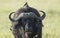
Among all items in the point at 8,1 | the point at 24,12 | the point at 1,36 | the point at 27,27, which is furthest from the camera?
the point at 8,1

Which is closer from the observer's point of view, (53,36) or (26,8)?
(26,8)

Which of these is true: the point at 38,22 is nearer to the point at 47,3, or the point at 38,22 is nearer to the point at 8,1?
the point at 47,3

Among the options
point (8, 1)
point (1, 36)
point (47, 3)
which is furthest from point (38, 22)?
point (8, 1)

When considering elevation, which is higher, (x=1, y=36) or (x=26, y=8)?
(x=26, y=8)

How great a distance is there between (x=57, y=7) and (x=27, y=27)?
17.7 metres

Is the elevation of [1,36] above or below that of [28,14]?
below

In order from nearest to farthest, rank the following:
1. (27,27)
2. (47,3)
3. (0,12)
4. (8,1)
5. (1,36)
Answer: (27,27) < (1,36) < (0,12) < (47,3) < (8,1)

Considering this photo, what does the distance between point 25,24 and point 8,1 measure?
80.3 ft

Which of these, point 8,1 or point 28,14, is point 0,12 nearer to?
point 8,1

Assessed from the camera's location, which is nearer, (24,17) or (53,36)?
(24,17)

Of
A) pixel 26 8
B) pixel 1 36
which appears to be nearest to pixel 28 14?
pixel 26 8

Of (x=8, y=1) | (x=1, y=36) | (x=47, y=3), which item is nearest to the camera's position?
(x=1, y=36)

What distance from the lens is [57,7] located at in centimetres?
3078

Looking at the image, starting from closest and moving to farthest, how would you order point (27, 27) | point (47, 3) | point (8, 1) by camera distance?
point (27, 27), point (47, 3), point (8, 1)
